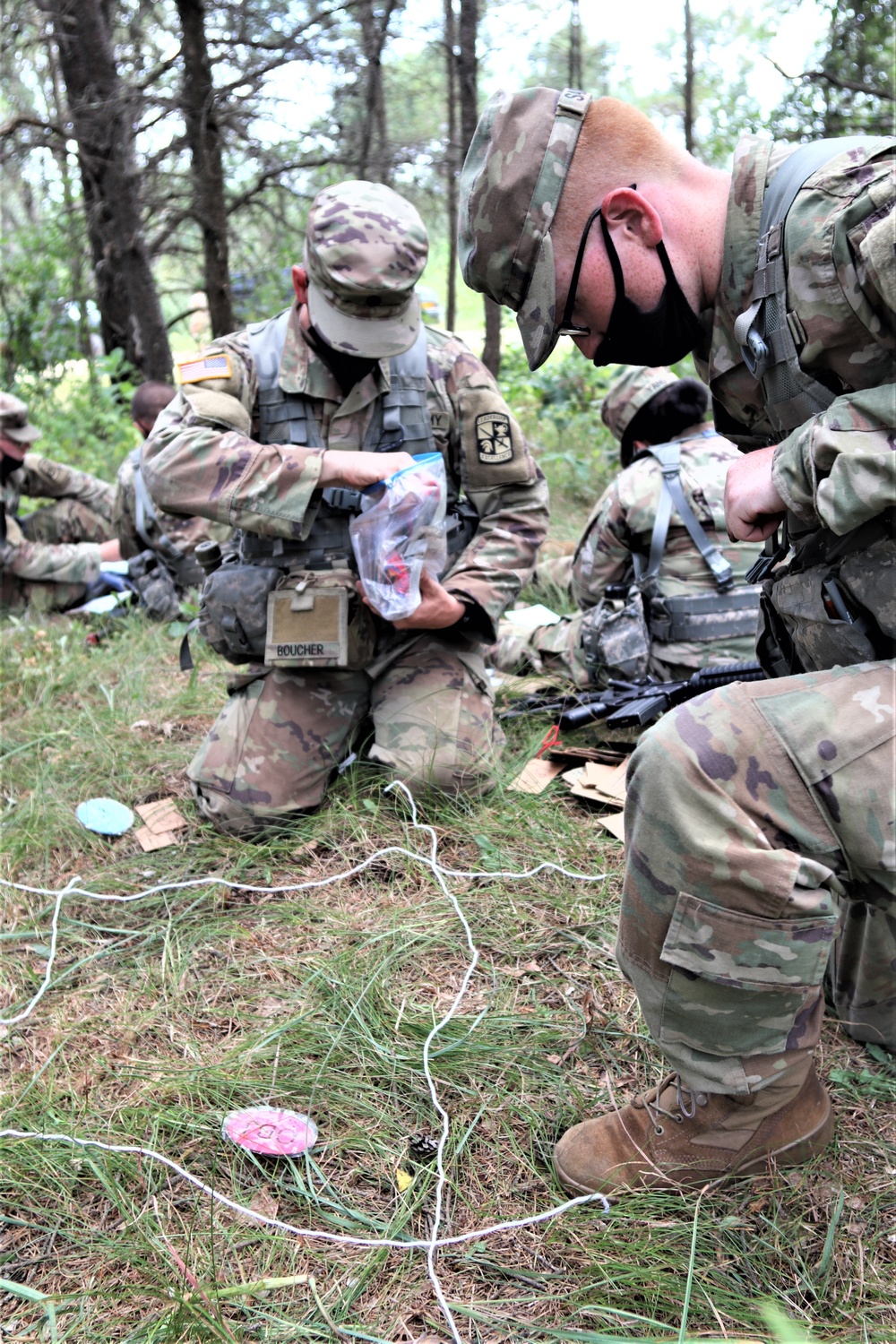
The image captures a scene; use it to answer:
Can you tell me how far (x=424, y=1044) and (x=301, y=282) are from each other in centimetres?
229

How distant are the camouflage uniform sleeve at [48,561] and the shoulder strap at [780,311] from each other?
4.99 meters

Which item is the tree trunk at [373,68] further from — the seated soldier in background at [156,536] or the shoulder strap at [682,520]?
the shoulder strap at [682,520]

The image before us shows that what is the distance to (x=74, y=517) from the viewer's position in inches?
263

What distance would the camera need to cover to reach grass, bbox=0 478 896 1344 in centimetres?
163

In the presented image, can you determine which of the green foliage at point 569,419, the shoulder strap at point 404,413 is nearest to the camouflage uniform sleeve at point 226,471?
the shoulder strap at point 404,413

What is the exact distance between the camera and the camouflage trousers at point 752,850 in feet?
5.20

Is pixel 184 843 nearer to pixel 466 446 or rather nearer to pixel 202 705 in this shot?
pixel 202 705

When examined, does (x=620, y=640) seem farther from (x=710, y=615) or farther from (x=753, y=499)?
(x=753, y=499)

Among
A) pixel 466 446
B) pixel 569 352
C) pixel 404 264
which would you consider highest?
pixel 404 264

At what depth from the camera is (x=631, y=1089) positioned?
2.05m

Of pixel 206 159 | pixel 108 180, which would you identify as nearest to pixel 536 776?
pixel 206 159

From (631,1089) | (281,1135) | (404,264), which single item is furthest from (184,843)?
(404,264)

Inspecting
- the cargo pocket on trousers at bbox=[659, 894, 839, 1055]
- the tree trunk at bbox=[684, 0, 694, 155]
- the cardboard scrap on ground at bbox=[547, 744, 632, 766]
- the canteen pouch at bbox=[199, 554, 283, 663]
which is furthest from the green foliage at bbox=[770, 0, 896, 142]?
the cargo pocket on trousers at bbox=[659, 894, 839, 1055]

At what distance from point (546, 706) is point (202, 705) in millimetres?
Answer: 1342
